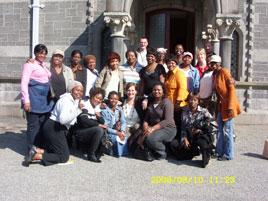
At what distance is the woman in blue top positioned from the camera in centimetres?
487

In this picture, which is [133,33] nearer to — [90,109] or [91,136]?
[90,109]

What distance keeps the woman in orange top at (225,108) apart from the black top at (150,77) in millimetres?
962

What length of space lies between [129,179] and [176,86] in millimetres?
2039

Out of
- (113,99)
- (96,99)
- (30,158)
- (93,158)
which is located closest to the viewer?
(30,158)

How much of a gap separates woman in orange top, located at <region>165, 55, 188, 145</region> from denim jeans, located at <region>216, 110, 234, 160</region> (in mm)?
721

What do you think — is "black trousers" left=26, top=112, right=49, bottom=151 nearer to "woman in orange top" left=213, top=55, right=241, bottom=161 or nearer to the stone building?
"woman in orange top" left=213, top=55, right=241, bottom=161

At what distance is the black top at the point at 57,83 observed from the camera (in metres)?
4.90

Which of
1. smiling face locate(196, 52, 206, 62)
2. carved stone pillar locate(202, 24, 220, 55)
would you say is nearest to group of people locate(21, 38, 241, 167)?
smiling face locate(196, 52, 206, 62)

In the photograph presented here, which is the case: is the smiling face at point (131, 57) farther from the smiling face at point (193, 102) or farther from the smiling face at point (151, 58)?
the smiling face at point (193, 102)

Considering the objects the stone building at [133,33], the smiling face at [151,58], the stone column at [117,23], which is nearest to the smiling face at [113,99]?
the smiling face at [151,58]

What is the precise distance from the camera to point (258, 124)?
840 cm

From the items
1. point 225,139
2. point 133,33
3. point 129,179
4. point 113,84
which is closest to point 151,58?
point 113,84

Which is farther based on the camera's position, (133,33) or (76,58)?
(133,33)

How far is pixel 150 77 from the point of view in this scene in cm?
514
